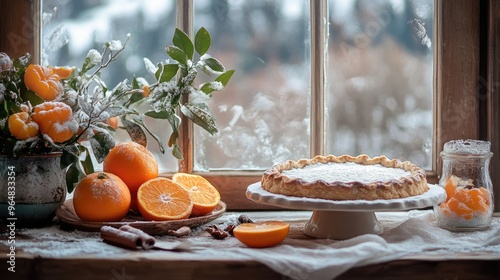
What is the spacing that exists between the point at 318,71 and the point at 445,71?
0.31 meters

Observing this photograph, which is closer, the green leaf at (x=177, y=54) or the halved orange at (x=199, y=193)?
the halved orange at (x=199, y=193)

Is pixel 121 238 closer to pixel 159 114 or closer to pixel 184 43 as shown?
pixel 159 114

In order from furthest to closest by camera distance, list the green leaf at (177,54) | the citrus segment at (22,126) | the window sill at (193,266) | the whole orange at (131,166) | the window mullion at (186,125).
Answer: the window mullion at (186,125) < the green leaf at (177,54) < the whole orange at (131,166) < the citrus segment at (22,126) < the window sill at (193,266)

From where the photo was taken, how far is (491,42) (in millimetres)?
1490

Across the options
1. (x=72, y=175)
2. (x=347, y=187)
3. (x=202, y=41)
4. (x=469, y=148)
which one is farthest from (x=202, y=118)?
(x=469, y=148)

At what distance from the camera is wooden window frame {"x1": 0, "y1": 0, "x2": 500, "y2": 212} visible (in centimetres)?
153

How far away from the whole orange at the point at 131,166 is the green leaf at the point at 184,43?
27 centimetres

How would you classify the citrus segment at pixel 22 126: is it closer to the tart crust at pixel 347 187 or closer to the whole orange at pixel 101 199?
the whole orange at pixel 101 199

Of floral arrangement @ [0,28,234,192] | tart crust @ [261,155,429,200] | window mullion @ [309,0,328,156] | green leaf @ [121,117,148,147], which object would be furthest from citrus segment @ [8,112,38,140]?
window mullion @ [309,0,328,156]

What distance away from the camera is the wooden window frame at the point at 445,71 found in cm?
153

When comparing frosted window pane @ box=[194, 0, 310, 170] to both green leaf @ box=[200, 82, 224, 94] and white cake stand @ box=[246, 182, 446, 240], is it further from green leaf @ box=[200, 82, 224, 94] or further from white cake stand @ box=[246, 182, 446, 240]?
white cake stand @ box=[246, 182, 446, 240]

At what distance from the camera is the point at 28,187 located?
1275 millimetres

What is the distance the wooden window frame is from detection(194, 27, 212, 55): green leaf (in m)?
0.10

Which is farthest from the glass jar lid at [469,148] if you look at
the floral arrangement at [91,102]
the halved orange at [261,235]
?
the floral arrangement at [91,102]
